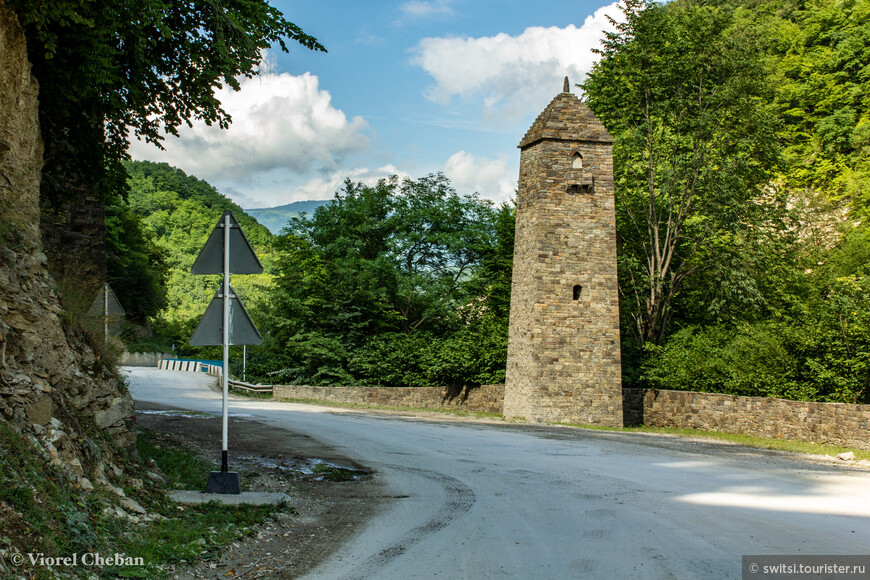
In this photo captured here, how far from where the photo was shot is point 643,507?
8352 millimetres

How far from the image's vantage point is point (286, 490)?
364 inches

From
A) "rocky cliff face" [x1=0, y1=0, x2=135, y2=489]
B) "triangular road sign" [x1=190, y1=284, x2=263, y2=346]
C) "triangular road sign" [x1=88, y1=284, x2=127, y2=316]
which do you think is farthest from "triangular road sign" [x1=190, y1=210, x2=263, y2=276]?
"triangular road sign" [x1=88, y1=284, x2=127, y2=316]

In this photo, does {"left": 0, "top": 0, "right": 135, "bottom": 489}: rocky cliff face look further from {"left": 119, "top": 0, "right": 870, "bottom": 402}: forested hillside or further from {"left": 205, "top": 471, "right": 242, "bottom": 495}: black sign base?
{"left": 119, "top": 0, "right": 870, "bottom": 402}: forested hillside

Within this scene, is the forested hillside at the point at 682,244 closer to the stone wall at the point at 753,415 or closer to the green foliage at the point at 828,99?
the green foliage at the point at 828,99

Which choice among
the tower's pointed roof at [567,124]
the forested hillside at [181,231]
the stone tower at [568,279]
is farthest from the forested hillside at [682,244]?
the forested hillside at [181,231]

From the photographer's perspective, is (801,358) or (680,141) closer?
(801,358)

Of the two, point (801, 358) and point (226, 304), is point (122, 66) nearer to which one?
point (226, 304)

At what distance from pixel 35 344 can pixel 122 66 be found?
5132 millimetres

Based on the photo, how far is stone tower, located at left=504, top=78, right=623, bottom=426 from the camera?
905 inches

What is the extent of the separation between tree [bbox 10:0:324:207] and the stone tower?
Result: 1255cm

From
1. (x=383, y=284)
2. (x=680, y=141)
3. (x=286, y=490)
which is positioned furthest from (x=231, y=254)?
(x=383, y=284)

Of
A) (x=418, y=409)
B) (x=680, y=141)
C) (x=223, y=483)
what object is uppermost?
(x=680, y=141)

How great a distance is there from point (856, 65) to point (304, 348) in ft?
102

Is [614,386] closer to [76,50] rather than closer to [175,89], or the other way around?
[175,89]
